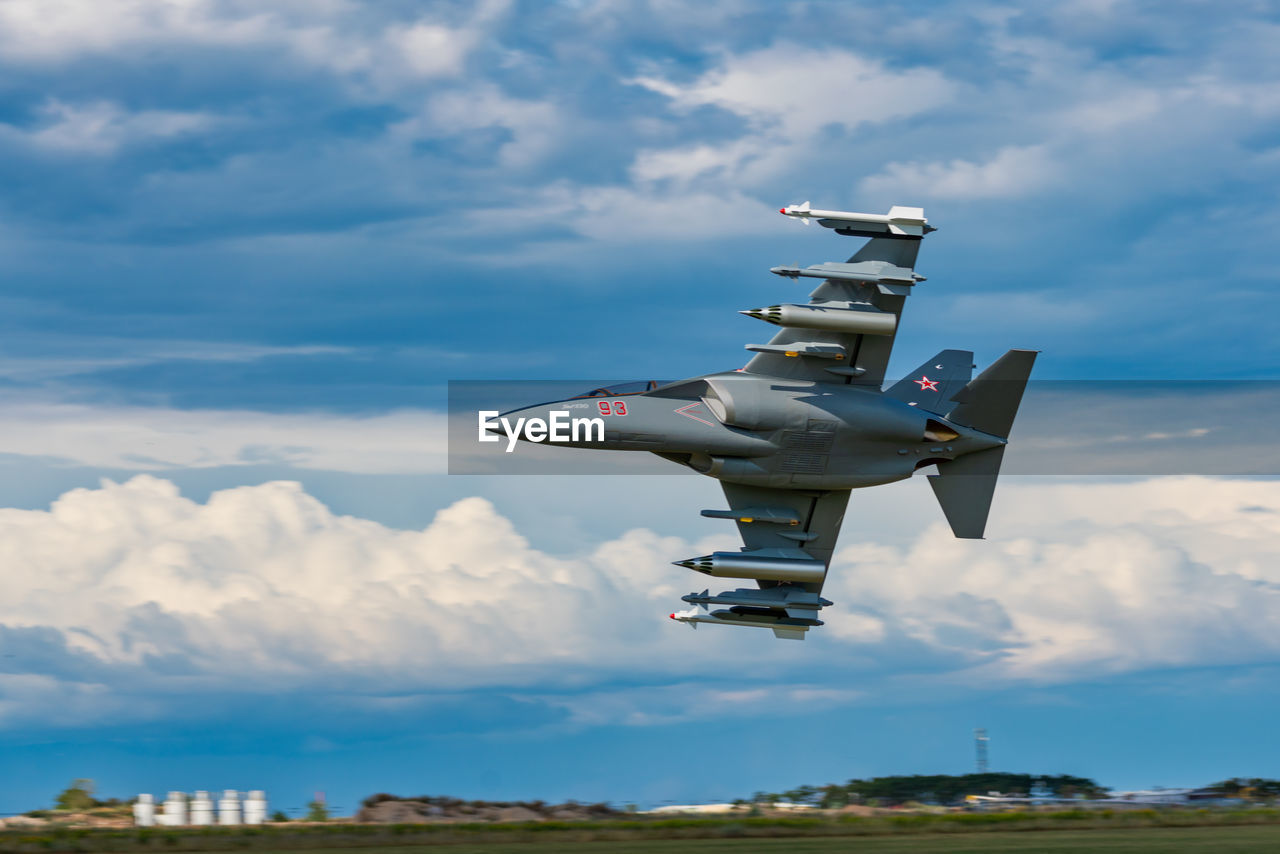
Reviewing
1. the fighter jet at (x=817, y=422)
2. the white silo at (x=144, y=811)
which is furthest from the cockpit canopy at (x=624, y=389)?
the white silo at (x=144, y=811)

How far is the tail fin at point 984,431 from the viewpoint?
144ft

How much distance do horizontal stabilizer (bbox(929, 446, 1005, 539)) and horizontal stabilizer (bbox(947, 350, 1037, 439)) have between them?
115 centimetres

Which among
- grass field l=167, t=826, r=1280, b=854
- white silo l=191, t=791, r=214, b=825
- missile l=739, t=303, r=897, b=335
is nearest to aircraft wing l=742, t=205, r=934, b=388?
missile l=739, t=303, r=897, b=335

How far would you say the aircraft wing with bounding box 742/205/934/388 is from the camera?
39.2 metres

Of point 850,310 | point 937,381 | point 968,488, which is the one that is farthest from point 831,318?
point 968,488

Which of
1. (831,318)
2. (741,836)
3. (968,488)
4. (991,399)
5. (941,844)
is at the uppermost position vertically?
(831,318)

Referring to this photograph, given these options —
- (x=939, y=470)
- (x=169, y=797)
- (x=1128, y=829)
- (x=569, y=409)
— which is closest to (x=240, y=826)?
(x=169, y=797)

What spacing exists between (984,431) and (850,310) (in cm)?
778

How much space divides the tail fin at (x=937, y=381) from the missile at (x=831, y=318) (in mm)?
5153

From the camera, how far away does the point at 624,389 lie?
135 feet

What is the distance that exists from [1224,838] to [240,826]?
3061cm

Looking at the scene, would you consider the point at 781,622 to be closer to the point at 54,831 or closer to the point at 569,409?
the point at 569,409

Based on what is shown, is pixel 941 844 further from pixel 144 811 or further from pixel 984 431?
pixel 144 811

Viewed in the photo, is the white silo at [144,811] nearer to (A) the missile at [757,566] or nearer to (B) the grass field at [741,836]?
(B) the grass field at [741,836]
